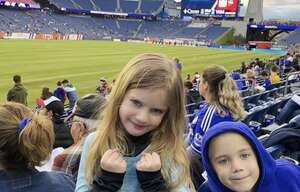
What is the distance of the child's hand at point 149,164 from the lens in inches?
75.3

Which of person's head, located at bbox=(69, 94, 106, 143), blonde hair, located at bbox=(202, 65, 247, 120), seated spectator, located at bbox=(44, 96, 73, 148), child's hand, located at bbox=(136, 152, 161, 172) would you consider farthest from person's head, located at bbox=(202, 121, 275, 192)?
seated spectator, located at bbox=(44, 96, 73, 148)

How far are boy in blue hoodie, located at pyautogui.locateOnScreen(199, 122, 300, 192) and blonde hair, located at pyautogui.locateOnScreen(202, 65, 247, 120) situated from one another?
A: 7.00 feet

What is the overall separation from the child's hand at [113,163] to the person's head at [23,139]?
1.43 ft

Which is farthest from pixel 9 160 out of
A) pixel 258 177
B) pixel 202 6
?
pixel 202 6

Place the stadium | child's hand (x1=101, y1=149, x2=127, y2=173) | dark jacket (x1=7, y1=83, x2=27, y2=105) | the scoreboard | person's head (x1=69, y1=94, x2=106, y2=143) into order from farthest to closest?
the scoreboard < dark jacket (x1=7, y1=83, x2=27, y2=105) < the stadium < person's head (x1=69, y1=94, x2=106, y2=143) < child's hand (x1=101, y1=149, x2=127, y2=173)

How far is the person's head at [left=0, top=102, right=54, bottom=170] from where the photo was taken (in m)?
2.16

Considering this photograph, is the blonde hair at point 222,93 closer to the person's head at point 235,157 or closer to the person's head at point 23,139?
the person's head at point 235,157

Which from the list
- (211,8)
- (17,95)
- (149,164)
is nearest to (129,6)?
(211,8)

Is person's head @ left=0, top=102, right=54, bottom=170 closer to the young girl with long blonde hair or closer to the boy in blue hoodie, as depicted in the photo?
the young girl with long blonde hair

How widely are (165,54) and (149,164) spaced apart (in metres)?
3.90

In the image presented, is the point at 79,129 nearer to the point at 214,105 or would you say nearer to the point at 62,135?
the point at 62,135

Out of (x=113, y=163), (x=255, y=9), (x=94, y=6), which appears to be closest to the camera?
(x=113, y=163)

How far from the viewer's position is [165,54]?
5.73 metres

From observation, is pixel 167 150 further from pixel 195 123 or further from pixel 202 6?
pixel 202 6
